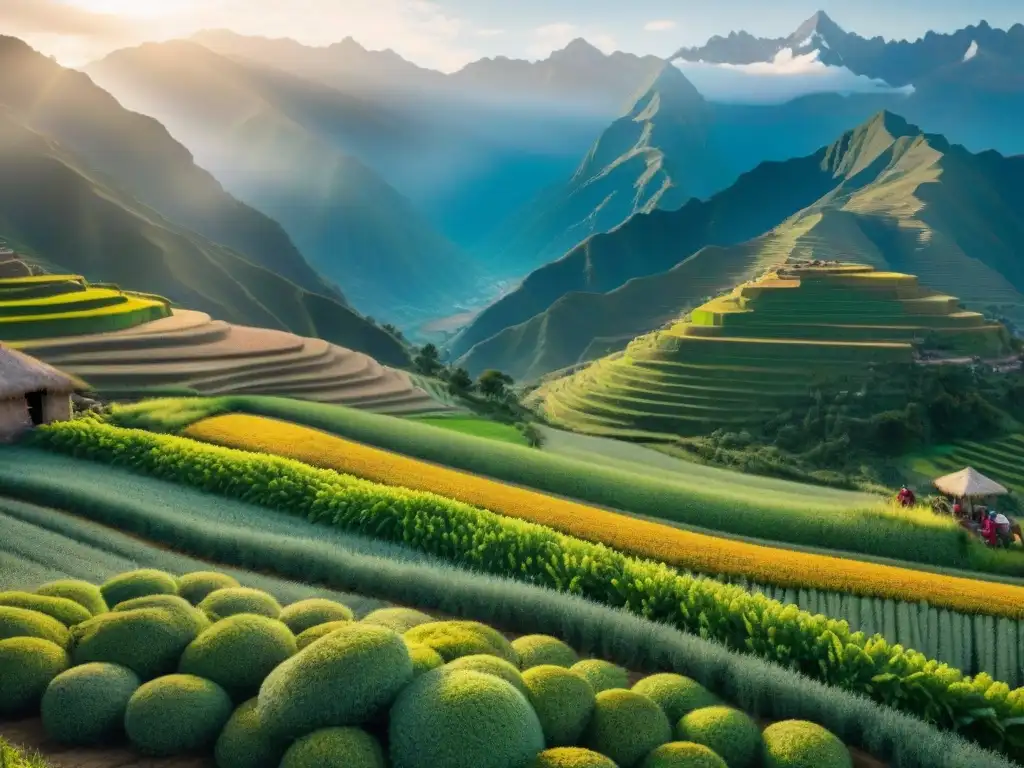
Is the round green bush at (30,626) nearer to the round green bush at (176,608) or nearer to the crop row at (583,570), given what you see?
the round green bush at (176,608)

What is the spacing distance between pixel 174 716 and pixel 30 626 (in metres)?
1.93

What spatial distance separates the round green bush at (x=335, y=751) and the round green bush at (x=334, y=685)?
0.13 meters

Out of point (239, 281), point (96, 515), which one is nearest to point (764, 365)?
point (96, 515)

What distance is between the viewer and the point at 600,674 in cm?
796

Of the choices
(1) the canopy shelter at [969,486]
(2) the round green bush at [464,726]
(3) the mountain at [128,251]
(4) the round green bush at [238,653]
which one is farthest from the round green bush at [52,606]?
(3) the mountain at [128,251]

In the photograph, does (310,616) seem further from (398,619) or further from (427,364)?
(427,364)

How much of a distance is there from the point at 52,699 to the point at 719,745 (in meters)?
5.43

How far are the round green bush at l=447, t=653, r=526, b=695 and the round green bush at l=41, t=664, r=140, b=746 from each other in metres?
2.75

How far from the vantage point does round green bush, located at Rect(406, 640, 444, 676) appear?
→ 22.2 feet

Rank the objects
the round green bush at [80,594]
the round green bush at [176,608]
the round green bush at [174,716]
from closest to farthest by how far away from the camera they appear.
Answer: the round green bush at [174,716] < the round green bush at [176,608] < the round green bush at [80,594]

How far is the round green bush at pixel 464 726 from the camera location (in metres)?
5.89

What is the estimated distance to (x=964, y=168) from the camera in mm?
166875

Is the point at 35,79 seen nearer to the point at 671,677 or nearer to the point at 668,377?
the point at 668,377

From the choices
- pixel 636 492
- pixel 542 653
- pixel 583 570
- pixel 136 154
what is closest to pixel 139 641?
pixel 542 653
